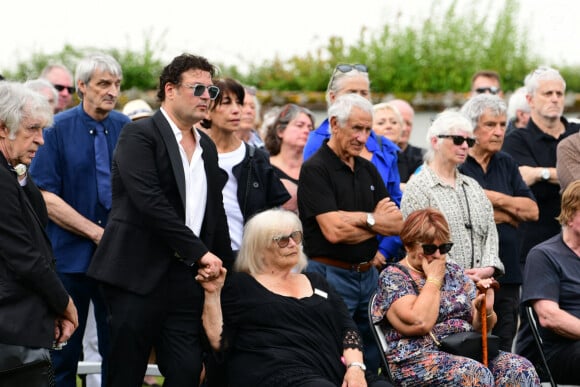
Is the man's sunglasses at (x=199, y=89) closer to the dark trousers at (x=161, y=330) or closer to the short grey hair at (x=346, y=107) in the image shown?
the dark trousers at (x=161, y=330)

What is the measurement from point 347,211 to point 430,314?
993 mm

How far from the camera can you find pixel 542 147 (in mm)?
8336

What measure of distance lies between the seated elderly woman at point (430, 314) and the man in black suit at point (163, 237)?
3.90 feet

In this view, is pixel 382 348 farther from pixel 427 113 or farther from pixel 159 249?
pixel 427 113

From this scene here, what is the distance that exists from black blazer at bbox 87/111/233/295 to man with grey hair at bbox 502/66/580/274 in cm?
355

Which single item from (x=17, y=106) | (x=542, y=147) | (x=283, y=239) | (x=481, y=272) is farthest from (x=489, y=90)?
(x=17, y=106)

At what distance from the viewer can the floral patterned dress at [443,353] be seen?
235 inches

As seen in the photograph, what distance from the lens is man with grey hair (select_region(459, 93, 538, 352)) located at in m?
7.26

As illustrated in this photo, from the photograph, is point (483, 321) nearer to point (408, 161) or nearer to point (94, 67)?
point (408, 161)

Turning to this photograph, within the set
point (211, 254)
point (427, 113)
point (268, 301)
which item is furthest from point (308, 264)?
point (427, 113)

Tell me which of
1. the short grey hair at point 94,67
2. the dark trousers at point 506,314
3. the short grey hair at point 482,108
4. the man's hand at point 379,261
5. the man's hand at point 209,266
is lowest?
the dark trousers at point 506,314

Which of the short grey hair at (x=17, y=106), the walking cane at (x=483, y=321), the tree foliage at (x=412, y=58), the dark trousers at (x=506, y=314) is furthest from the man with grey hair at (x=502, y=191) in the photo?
the tree foliage at (x=412, y=58)

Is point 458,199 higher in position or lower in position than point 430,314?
higher

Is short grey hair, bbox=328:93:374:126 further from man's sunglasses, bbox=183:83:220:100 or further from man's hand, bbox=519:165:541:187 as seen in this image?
man's hand, bbox=519:165:541:187
